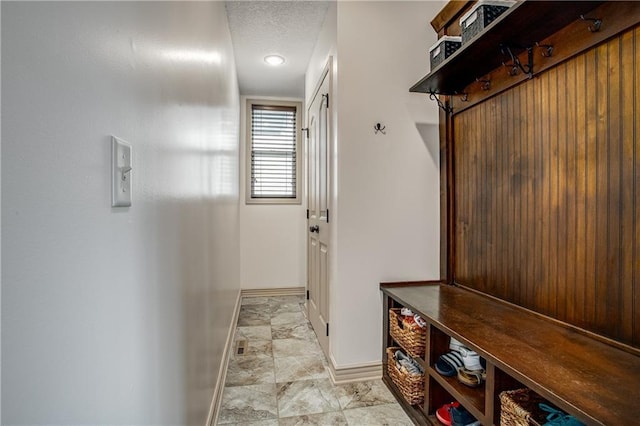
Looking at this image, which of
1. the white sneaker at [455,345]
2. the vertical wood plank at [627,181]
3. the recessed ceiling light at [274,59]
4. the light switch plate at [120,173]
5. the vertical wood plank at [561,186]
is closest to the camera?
the light switch plate at [120,173]

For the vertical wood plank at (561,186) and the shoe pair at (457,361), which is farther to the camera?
the shoe pair at (457,361)

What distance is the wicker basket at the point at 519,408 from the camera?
108 centimetres

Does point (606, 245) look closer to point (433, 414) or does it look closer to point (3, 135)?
point (433, 414)

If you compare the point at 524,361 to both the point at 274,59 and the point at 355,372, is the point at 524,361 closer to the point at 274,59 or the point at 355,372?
the point at 355,372

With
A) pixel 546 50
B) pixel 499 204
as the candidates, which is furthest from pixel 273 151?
pixel 546 50

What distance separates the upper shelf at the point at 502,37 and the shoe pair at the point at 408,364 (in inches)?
61.4

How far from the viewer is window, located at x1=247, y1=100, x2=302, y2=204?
427cm

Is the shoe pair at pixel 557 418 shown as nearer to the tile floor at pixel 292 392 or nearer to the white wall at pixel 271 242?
the tile floor at pixel 292 392

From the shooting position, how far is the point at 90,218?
0.52 metres

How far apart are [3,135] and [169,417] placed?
927mm

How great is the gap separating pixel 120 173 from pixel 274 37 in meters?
2.60

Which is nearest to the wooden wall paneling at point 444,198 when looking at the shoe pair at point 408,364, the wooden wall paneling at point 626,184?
the shoe pair at point 408,364

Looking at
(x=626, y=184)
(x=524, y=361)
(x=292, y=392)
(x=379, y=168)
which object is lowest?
(x=292, y=392)

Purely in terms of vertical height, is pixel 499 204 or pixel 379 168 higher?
pixel 379 168
